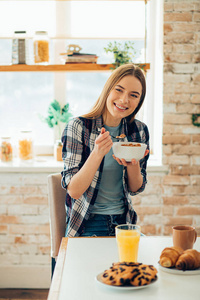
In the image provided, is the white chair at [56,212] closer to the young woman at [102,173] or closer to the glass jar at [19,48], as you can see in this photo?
the young woman at [102,173]

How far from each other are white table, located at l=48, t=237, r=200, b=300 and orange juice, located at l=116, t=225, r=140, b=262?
1.9 inches

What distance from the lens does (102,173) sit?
179 centimetres

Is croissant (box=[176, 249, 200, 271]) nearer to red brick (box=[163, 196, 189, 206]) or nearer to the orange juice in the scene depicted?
the orange juice

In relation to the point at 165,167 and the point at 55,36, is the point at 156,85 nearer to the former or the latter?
the point at 165,167

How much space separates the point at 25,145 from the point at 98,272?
5.84ft

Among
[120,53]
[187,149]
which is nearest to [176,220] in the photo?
[187,149]

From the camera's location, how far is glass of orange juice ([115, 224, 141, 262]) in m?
1.13

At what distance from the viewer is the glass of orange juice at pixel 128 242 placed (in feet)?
3.72

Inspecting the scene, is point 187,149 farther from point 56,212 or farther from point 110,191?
point 56,212

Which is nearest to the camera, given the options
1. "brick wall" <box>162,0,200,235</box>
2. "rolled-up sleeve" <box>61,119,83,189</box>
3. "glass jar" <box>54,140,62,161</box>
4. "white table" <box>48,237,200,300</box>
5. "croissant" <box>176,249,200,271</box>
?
"white table" <box>48,237,200,300</box>

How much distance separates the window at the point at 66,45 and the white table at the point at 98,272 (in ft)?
5.32

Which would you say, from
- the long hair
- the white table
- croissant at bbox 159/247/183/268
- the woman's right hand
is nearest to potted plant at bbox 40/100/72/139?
the long hair

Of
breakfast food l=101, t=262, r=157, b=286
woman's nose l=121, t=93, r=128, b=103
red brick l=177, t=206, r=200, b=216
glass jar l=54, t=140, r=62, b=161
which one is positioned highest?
woman's nose l=121, t=93, r=128, b=103

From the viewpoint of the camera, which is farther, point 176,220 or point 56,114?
point 56,114
